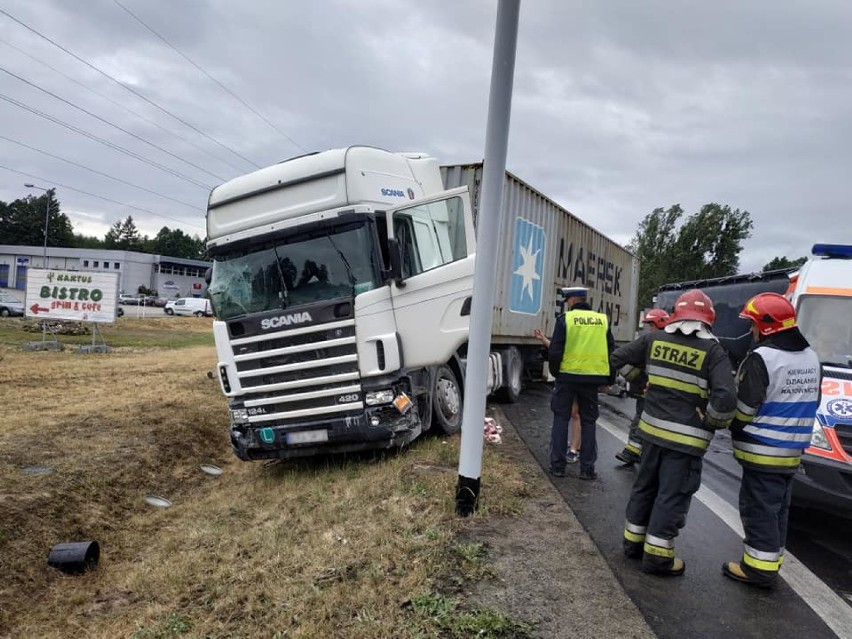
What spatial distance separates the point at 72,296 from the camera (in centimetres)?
1805

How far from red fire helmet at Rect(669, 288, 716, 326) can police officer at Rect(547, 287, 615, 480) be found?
5.51 ft

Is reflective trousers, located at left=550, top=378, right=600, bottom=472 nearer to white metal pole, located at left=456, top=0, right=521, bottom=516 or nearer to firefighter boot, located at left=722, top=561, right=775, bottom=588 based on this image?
white metal pole, located at left=456, top=0, right=521, bottom=516

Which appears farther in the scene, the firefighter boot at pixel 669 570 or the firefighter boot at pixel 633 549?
the firefighter boot at pixel 633 549

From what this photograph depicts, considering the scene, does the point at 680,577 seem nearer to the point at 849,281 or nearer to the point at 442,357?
the point at 442,357

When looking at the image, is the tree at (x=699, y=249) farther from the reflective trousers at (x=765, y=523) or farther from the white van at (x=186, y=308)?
the reflective trousers at (x=765, y=523)

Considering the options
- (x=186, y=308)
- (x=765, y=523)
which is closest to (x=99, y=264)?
(x=186, y=308)

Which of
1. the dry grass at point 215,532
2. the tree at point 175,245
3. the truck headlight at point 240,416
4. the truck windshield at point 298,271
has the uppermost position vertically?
the tree at point 175,245

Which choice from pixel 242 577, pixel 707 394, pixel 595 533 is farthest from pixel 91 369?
pixel 707 394

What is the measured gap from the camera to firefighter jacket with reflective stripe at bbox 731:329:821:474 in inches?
137

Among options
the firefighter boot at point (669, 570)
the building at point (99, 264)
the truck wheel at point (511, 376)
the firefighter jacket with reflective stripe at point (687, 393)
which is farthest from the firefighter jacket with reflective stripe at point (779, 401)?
the building at point (99, 264)

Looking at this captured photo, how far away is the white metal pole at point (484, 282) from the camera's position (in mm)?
4090

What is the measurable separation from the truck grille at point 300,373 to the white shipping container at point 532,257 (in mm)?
2155

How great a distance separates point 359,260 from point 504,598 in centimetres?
363

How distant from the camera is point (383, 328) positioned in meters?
5.83
